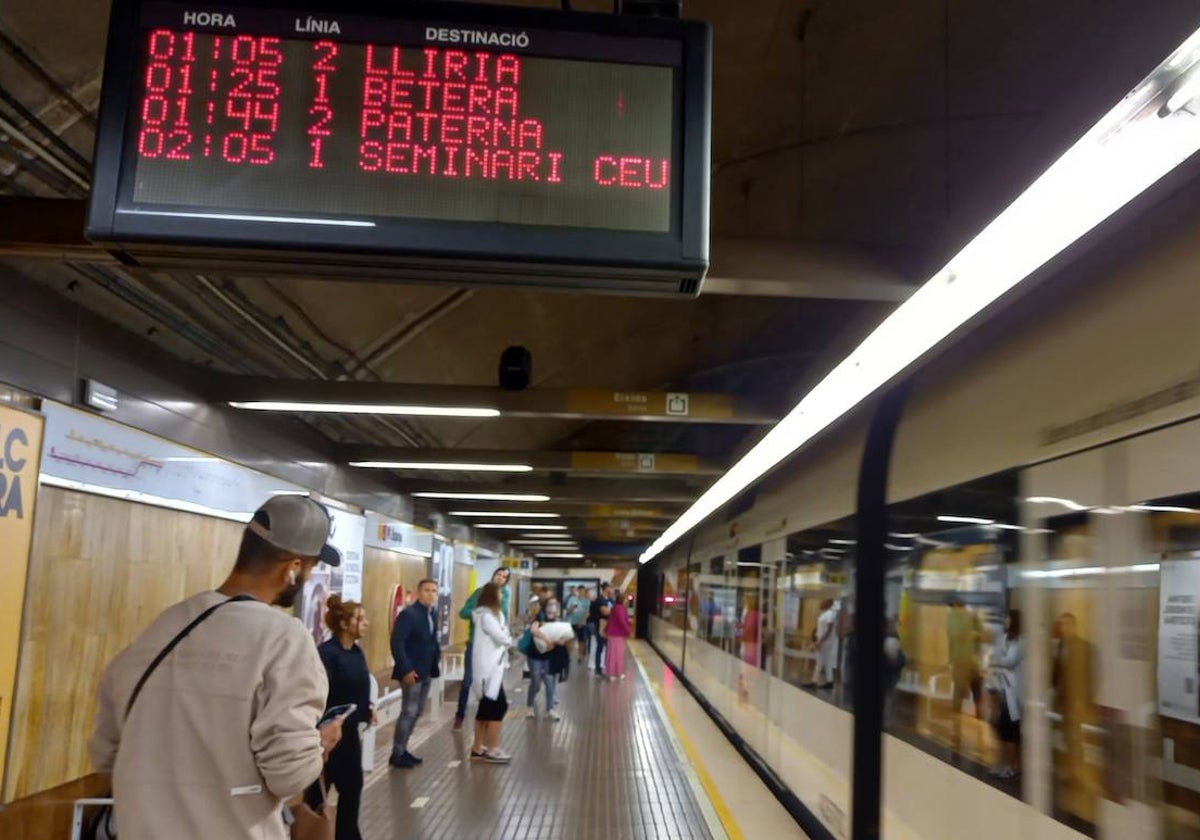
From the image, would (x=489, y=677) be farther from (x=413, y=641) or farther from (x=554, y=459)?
(x=554, y=459)

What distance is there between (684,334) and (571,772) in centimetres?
481

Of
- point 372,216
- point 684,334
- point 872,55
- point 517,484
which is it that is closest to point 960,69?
point 872,55

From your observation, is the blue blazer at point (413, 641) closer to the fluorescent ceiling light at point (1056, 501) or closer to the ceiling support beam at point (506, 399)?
the ceiling support beam at point (506, 399)

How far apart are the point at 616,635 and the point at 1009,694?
13265 millimetres

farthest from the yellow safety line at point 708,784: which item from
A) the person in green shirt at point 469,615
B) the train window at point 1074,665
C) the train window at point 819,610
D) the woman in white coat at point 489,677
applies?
the train window at point 1074,665

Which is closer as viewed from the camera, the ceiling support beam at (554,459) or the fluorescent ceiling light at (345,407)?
the fluorescent ceiling light at (345,407)

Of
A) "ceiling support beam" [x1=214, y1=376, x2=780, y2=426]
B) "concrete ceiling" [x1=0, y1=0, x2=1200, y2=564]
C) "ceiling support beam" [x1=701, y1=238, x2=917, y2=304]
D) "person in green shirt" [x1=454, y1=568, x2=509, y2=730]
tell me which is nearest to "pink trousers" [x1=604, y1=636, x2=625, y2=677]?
"person in green shirt" [x1=454, y1=568, x2=509, y2=730]

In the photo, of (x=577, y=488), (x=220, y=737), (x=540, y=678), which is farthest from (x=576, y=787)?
(x=577, y=488)

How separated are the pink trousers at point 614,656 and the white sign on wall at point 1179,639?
14.4 metres

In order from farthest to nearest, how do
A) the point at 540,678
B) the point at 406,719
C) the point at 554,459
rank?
the point at 540,678 < the point at 554,459 < the point at 406,719

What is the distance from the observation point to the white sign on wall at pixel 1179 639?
244 cm

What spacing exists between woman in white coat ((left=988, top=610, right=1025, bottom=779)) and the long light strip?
1.10 m

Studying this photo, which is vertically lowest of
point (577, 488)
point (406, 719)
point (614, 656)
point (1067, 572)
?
point (614, 656)

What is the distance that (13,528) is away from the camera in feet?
15.2
